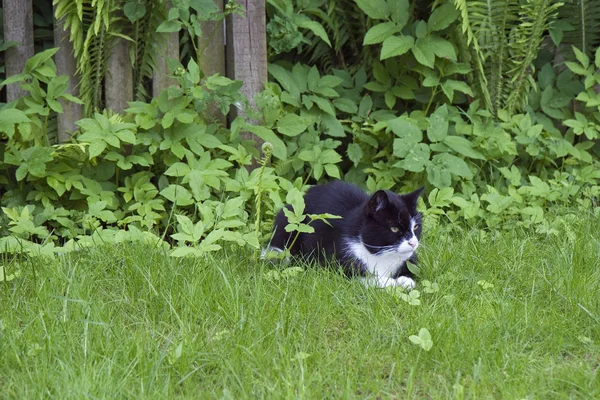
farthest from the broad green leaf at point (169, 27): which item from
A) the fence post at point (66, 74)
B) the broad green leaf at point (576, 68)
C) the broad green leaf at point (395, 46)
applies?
the broad green leaf at point (576, 68)

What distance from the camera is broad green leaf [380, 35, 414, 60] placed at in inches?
183

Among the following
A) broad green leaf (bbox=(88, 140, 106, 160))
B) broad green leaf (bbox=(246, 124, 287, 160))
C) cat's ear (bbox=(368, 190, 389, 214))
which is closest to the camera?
cat's ear (bbox=(368, 190, 389, 214))

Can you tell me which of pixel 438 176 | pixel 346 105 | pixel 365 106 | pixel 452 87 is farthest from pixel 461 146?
pixel 346 105

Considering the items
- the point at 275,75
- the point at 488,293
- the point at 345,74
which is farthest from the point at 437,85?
the point at 488,293

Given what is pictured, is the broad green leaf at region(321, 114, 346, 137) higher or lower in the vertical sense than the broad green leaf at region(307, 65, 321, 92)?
lower

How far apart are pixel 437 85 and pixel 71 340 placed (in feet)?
9.86

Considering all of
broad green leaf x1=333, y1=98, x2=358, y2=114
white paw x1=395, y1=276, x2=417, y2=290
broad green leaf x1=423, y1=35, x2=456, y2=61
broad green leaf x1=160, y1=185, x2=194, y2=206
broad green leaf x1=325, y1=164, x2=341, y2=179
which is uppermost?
broad green leaf x1=423, y1=35, x2=456, y2=61

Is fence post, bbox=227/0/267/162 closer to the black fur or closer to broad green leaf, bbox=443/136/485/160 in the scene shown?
the black fur

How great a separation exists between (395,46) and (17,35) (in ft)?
7.44

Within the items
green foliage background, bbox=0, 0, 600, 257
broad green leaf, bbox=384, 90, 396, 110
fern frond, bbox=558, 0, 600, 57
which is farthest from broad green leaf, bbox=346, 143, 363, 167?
fern frond, bbox=558, 0, 600, 57

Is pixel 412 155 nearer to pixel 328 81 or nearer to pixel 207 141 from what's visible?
pixel 328 81

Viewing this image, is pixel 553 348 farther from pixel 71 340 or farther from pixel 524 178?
pixel 524 178

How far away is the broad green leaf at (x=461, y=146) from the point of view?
4.72 meters

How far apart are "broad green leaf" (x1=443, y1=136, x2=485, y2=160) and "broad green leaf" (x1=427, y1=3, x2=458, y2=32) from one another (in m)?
0.70
